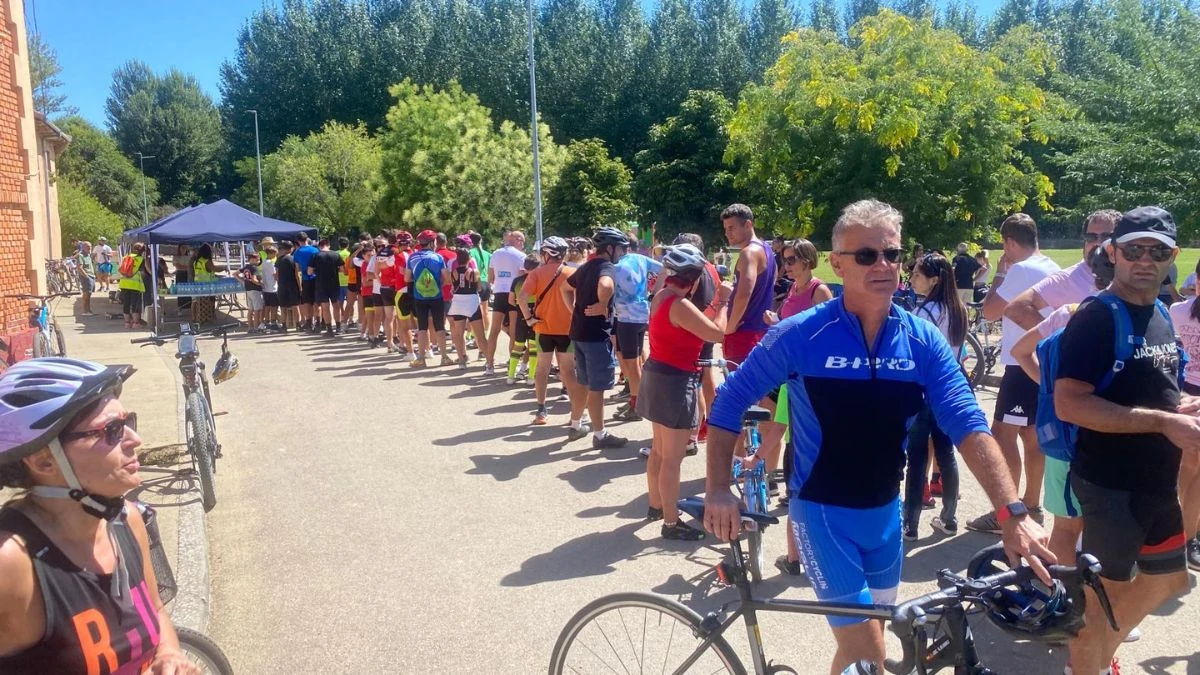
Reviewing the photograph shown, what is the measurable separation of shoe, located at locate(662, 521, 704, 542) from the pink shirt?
2.37 meters

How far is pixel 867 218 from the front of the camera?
9.33 ft

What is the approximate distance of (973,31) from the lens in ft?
178

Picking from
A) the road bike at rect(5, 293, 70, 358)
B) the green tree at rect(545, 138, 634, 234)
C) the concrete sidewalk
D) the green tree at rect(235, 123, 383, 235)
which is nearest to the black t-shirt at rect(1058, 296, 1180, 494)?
the concrete sidewalk

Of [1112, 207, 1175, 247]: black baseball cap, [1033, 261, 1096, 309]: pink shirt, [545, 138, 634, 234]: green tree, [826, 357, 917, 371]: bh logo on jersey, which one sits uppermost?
[545, 138, 634, 234]: green tree

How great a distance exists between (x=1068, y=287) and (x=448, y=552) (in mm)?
3798

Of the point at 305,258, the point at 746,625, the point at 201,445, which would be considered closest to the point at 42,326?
the point at 201,445

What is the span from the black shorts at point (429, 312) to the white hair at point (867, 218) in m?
10.2

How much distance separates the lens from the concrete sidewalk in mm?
4914

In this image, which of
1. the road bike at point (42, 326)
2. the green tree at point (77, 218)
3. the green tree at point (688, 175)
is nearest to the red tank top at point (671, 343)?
the road bike at point (42, 326)

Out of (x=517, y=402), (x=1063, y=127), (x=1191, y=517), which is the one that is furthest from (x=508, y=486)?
(x=1063, y=127)

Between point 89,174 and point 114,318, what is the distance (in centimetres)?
4315

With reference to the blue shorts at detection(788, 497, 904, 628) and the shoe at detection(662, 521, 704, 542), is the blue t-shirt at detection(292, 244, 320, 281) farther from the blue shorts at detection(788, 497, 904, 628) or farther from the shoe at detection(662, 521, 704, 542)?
the blue shorts at detection(788, 497, 904, 628)

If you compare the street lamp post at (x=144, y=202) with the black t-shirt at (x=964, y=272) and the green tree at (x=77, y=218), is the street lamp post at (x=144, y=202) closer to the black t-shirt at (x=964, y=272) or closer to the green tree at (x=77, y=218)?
the green tree at (x=77, y=218)

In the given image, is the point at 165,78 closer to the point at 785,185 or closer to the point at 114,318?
the point at 114,318
